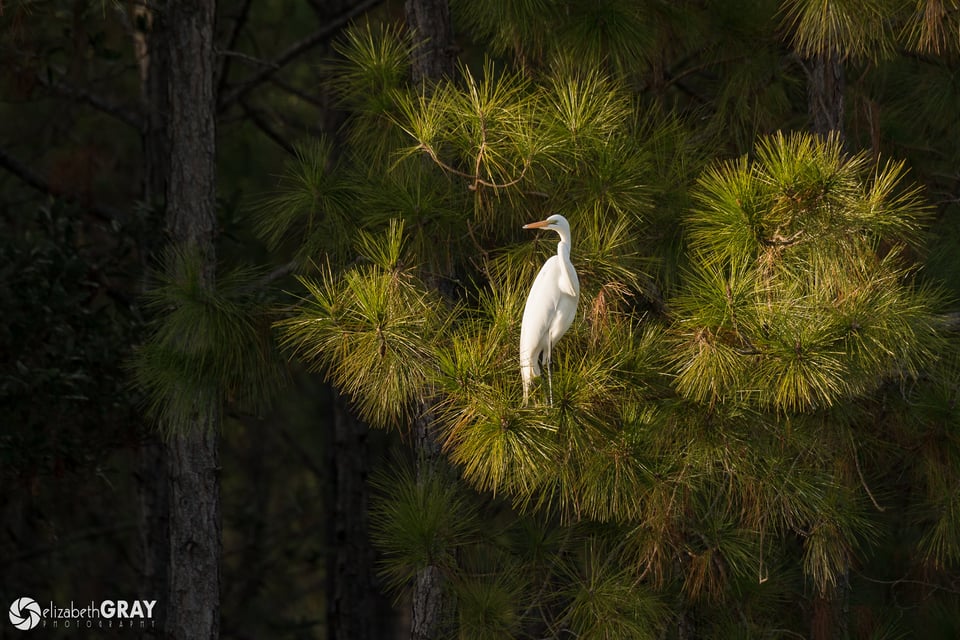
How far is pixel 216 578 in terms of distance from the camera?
2676 mm

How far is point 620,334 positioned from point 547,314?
0.21 m

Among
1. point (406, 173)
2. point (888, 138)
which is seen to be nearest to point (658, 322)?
point (406, 173)

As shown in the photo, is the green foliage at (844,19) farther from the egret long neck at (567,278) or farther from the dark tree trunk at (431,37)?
the dark tree trunk at (431,37)

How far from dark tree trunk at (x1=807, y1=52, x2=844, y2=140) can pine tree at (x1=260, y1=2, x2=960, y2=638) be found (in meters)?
0.24

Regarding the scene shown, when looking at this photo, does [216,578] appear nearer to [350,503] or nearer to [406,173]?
[406,173]

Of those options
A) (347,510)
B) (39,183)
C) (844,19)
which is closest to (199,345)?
(844,19)

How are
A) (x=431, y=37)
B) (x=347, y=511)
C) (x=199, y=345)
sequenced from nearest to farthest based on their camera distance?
(x=199, y=345), (x=431, y=37), (x=347, y=511)

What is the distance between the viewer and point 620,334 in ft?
6.17

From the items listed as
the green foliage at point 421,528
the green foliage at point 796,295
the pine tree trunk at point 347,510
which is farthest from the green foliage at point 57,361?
the green foliage at point 796,295

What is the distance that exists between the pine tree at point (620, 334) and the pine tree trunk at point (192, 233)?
0.30 m

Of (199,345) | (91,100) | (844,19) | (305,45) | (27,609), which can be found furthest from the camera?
(305,45)

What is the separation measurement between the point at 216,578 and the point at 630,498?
3.81 feet

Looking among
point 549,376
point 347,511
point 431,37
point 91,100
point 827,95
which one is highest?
point 91,100

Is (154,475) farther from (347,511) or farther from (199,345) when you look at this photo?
(199,345)
